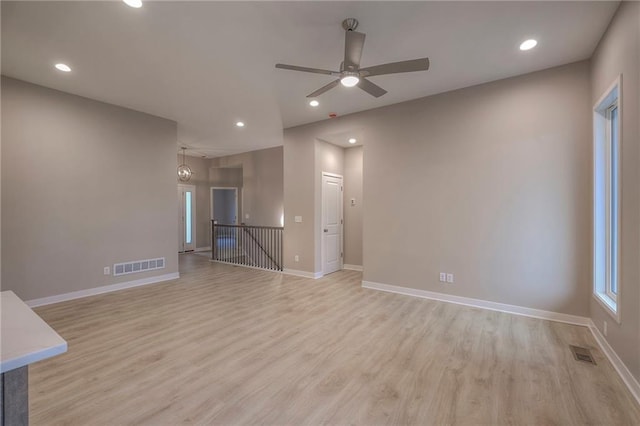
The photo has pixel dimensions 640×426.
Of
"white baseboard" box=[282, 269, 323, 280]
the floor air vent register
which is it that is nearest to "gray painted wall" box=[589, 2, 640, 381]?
the floor air vent register

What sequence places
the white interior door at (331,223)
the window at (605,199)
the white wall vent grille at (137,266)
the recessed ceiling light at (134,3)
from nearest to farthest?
the recessed ceiling light at (134,3)
the window at (605,199)
the white wall vent grille at (137,266)
the white interior door at (331,223)

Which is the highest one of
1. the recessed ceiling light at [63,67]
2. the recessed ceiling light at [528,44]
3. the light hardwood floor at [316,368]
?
the recessed ceiling light at [63,67]

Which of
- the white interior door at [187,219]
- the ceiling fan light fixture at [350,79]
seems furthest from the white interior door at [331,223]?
the white interior door at [187,219]

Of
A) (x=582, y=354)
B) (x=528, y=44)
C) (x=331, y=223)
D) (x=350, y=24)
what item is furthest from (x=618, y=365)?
(x=331, y=223)

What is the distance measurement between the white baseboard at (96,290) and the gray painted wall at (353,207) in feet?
12.1

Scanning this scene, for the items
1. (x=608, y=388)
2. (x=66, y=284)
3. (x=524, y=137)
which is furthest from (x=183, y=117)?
(x=608, y=388)

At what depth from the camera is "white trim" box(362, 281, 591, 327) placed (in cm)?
344

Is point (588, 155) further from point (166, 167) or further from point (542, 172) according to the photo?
point (166, 167)

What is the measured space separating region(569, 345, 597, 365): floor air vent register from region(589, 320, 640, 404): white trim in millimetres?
131

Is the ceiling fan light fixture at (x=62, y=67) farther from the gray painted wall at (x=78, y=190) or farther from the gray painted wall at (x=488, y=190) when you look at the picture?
the gray painted wall at (x=488, y=190)

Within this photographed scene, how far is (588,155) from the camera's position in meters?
3.33

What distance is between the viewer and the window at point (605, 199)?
9.57 ft

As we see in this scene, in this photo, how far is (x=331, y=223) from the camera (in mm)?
6195

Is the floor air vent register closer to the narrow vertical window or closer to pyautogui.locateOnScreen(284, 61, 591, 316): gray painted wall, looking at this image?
pyautogui.locateOnScreen(284, 61, 591, 316): gray painted wall
